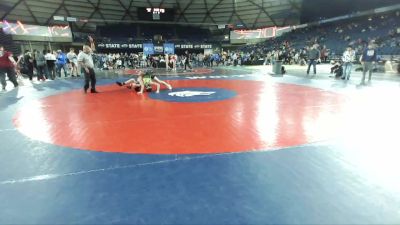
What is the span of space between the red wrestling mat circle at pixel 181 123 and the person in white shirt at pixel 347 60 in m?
4.88

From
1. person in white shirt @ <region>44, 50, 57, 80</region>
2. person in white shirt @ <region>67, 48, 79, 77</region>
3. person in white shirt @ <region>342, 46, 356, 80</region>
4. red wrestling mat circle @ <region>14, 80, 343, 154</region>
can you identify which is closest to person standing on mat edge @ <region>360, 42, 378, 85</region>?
person in white shirt @ <region>342, 46, 356, 80</region>

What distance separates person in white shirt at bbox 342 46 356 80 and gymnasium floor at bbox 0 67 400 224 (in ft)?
18.5

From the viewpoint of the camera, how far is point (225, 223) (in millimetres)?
1857

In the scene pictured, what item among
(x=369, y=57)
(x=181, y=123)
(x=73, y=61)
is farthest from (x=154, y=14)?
(x=181, y=123)

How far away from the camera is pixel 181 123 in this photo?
454cm

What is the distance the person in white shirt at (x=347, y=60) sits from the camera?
10445 millimetres

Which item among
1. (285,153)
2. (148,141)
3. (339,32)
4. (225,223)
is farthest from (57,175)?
(339,32)

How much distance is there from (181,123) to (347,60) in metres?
8.84

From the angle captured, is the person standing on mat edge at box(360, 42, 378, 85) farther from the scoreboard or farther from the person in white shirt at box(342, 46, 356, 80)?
the scoreboard

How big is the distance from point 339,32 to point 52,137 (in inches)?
1309

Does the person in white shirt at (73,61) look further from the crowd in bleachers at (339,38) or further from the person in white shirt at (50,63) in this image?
the crowd in bleachers at (339,38)

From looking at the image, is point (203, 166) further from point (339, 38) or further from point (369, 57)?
point (339, 38)

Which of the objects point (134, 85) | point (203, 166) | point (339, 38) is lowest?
point (203, 166)

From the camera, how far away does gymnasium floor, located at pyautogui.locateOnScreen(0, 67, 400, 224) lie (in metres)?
2.00
